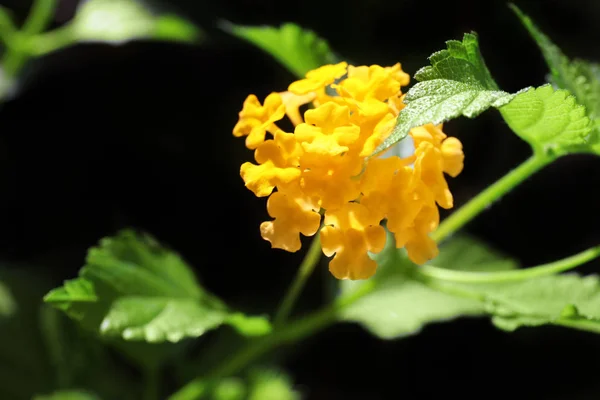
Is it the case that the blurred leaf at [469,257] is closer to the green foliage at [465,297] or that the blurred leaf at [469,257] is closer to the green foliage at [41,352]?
the green foliage at [465,297]

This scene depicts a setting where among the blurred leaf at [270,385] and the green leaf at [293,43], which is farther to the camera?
the blurred leaf at [270,385]

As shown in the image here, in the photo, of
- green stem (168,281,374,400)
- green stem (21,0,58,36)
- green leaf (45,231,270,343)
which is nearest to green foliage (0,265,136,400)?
green stem (168,281,374,400)

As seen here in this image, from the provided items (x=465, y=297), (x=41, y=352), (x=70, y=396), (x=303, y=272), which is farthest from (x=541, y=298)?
(x=41, y=352)

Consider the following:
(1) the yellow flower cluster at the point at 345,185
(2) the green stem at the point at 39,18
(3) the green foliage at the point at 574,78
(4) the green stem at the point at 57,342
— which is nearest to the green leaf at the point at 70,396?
(4) the green stem at the point at 57,342

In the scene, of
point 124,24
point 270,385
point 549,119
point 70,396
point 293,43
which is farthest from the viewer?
point 124,24

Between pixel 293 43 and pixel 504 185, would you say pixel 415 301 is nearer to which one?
pixel 504 185

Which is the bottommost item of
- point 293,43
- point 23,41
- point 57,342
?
point 57,342

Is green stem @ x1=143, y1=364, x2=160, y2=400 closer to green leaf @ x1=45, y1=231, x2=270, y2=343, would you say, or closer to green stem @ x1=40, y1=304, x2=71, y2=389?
green stem @ x1=40, y1=304, x2=71, y2=389
